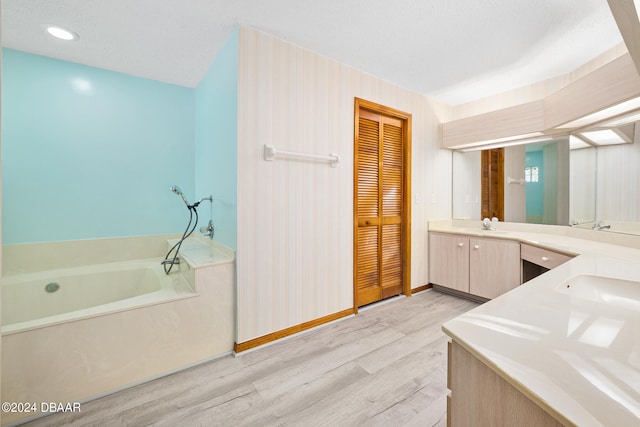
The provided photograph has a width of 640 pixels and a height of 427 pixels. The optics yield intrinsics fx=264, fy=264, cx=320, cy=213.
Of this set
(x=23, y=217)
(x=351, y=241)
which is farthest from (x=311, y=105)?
(x=23, y=217)

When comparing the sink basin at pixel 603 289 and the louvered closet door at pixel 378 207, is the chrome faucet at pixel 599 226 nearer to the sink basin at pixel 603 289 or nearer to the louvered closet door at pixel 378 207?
the sink basin at pixel 603 289

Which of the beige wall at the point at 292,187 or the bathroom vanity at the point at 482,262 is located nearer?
the beige wall at the point at 292,187

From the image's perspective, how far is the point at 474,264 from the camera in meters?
2.77

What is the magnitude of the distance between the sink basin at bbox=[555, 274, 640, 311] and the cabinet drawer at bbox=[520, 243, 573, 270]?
81 centimetres

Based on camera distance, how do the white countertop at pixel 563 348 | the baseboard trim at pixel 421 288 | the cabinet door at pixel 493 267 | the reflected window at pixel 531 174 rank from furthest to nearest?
the baseboard trim at pixel 421 288 < the reflected window at pixel 531 174 < the cabinet door at pixel 493 267 < the white countertop at pixel 563 348

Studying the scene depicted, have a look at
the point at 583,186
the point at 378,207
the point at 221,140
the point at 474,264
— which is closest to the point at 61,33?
the point at 221,140

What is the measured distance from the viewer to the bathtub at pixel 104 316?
1388 mm

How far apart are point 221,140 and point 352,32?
1.30m

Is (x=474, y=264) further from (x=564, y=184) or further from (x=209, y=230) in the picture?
(x=209, y=230)

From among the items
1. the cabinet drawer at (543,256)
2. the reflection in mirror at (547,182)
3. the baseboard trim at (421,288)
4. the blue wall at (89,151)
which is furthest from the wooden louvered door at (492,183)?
the blue wall at (89,151)

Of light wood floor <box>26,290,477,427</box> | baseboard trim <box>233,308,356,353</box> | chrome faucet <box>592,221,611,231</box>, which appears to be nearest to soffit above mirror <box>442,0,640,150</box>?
chrome faucet <box>592,221,611,231</box>

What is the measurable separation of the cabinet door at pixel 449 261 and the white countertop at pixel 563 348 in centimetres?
181

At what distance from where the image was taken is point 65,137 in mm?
2346

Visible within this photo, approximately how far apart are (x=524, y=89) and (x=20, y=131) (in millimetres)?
4770
